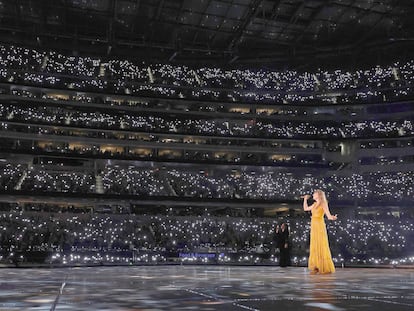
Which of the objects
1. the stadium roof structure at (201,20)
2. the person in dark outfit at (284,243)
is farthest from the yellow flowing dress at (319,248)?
the stadium roof structure at (201,20)

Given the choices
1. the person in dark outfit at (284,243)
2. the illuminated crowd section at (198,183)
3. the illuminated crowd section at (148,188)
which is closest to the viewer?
the person in dark outfit at (284,243)

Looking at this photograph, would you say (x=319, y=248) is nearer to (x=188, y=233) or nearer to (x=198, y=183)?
(x=188, y=233)

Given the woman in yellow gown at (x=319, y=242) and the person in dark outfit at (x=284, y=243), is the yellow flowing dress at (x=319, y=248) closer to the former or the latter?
the woman in yellow gown at (x=319, y=242)

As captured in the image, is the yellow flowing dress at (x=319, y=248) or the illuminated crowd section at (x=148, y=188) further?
the illuminated crowd section at (x=148, y=188)

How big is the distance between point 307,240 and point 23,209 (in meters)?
21.4

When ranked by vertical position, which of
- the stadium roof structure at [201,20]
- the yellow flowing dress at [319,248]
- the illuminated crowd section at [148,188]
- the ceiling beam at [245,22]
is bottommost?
the yellow flowing dress at [319,248]

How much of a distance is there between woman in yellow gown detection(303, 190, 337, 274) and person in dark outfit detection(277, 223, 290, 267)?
14.4ft

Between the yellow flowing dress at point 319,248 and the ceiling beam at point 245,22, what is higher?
the ceiling beam at point 245,22

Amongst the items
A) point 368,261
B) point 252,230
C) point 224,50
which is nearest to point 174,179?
point 252,230

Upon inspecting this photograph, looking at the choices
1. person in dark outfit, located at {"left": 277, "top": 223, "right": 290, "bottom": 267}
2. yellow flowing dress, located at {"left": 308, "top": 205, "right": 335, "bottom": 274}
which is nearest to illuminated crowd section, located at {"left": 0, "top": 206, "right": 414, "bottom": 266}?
person in dark outfit, located at {"left": 277, "top": 223, "right": 290, "bottom": 267}

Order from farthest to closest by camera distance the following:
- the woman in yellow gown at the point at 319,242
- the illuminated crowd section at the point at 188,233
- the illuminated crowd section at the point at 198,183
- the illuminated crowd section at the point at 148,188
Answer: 1. the illuminated crowd section at the point at 198,183
2. the illuminated crowd section at the point at 148,188
3. the illuminated crowd section at the point at 188,233
4. the woman in yellow gown at the point at 319,242

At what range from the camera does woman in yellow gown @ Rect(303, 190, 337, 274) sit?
536 inches

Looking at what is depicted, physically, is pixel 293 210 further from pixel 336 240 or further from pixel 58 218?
pixel 58 218

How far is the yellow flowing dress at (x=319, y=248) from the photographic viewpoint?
13609mm
